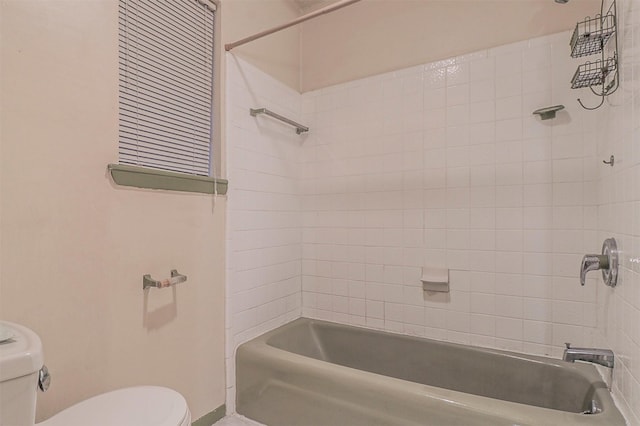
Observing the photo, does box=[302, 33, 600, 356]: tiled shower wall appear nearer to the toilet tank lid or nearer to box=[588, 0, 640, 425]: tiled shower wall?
box=[588, 0, 640, 425]: tiled shower wall

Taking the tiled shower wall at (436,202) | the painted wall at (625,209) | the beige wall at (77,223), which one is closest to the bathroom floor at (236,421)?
the tiled shower wall at (436,202)

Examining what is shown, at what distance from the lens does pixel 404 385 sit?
1.48 metres

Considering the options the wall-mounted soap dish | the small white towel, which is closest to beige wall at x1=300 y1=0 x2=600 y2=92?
the wall-mounted soap dish

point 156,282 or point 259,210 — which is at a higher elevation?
point 259,210

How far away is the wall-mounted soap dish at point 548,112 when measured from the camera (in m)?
1.74

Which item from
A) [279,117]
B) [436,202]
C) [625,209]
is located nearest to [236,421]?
[436,202]

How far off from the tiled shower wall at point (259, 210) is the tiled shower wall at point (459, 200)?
0.17 m

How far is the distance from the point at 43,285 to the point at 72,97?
27.8 inches

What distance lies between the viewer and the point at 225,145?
192 centimetres

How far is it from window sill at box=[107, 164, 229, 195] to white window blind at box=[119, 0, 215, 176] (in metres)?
0.08

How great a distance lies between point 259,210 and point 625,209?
70.8 inches

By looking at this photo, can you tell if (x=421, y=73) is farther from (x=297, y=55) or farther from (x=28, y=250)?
(x=28, y=250)

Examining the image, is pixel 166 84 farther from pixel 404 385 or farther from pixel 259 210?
pixel 404 385

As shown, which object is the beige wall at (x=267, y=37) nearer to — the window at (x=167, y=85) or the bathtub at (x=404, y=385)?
the window at (x=167, y=85)
